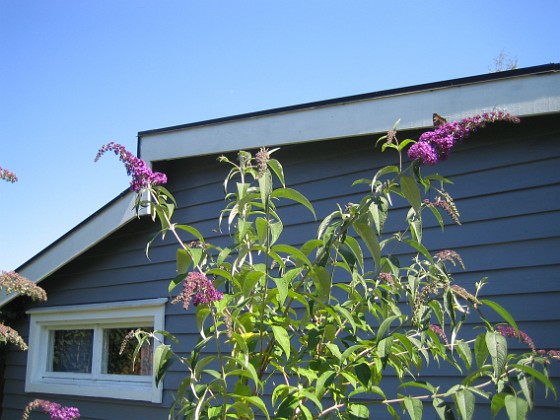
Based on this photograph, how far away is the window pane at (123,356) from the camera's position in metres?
5.00

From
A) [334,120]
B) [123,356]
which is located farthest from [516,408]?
[123,356]

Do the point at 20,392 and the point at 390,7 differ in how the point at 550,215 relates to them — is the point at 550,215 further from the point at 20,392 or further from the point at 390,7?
Answer: the point at 20,392

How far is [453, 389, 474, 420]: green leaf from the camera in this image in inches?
62.8

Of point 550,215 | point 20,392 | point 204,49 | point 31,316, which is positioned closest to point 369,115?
point 550,215

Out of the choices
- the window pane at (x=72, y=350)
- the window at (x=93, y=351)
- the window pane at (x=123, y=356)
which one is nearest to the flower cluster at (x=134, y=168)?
the window at (x=93, y=351)

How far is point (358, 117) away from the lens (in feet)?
11.7

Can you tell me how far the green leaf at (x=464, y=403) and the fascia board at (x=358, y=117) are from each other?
6.11 ft

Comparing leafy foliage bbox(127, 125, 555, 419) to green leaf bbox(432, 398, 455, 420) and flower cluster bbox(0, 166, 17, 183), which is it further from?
flower cluster bbox(0, 166, 17, 183)

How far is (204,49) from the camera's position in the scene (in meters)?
5.31

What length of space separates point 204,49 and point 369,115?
2315 millimetres

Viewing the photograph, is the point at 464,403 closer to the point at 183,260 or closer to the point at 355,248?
the point at 355,248

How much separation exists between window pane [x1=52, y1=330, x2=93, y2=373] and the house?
19 millimetres

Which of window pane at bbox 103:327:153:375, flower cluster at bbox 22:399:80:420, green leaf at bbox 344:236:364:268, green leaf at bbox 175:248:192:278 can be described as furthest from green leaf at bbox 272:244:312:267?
window pane at bbox 103:327:153:375

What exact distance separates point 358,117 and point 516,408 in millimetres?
2322
